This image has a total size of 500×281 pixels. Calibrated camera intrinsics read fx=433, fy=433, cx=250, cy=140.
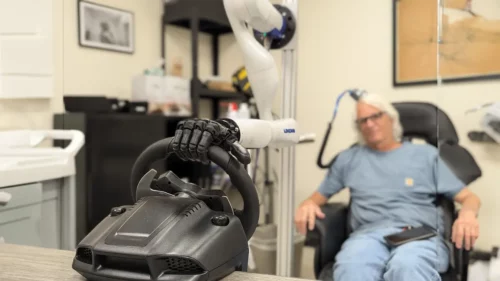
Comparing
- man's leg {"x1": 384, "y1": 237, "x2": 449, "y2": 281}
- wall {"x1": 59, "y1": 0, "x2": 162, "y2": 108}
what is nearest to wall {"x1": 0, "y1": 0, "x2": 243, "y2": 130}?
wall {"x1": 59, "y1": 0, "x2": 162, "y2": 108}

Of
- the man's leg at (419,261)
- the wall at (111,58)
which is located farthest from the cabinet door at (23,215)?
the man's leg at (419,261)

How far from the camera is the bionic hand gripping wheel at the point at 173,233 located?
47 cm

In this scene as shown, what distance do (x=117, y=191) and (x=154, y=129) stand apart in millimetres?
477

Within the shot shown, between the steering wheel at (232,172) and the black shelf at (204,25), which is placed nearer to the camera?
the steering wheel at (232,172)

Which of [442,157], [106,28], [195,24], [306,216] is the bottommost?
[306,216]

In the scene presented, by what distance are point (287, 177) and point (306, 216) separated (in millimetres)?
312

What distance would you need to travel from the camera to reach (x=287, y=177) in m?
1.44

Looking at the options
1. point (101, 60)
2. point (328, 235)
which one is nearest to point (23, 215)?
point (328, 235)

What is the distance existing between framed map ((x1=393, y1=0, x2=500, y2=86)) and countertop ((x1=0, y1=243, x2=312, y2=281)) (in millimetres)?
1175

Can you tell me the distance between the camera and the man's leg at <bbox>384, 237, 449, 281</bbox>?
53.4 inches

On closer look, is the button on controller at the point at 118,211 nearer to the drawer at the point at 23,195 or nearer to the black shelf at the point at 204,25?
the drawer at the point at 23,195

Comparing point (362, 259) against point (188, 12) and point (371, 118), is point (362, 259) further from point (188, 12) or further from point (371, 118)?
point (188, 12)

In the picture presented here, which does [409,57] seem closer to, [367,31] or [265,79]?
[367,31]

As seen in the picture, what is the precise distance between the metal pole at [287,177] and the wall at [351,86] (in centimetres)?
25
